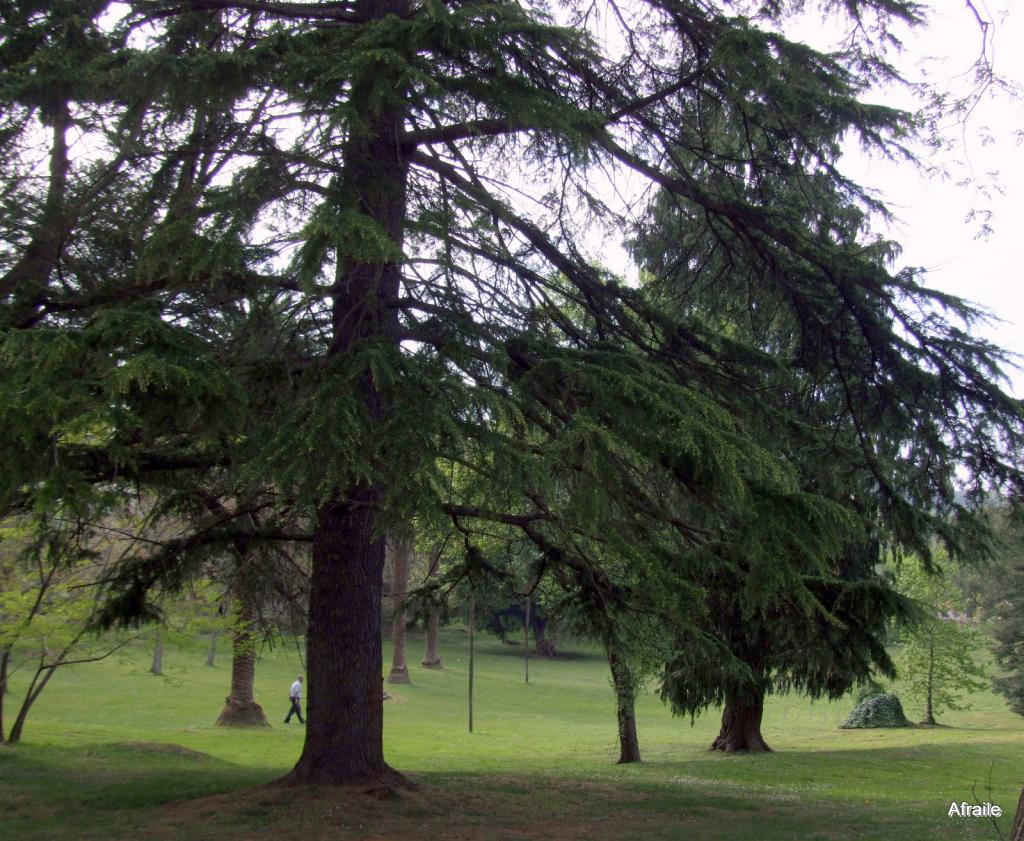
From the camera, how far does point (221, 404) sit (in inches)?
217

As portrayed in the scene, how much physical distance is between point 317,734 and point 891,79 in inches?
297

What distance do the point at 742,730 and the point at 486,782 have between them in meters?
11.4

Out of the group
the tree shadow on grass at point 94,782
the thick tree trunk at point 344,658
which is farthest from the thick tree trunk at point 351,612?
the tree shadow on grass at point 94,782

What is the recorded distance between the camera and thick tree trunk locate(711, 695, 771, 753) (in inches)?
794

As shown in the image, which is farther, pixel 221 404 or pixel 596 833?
pixel 596 833

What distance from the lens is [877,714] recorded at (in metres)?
33.1

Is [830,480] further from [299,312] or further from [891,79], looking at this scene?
[299,312]

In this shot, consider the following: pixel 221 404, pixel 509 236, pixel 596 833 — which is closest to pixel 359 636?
pixel 596 833

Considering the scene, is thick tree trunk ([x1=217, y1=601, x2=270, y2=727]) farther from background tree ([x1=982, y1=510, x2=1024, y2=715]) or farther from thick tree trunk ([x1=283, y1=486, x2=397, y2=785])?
background tree ([x1=982, y1=510, x2=1024, y2=715])

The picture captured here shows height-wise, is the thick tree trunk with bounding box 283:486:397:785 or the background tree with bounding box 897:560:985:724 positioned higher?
the thick tree trunk with bounding box 283:486:397:785

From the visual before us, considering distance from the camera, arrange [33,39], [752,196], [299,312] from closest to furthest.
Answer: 1. [33,39]
2. [299,312]
3. [752,196]

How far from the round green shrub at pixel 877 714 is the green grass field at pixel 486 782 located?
4.98 feet

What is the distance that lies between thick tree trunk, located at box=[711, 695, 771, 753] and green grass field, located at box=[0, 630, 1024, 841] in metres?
0.84

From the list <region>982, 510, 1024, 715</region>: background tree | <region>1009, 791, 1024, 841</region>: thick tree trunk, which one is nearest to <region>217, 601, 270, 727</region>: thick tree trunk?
<region>1009, 791, 1024, 841</region>: thick tree trunk
